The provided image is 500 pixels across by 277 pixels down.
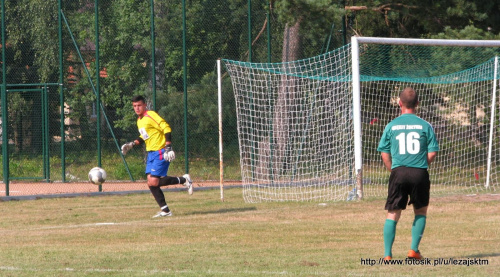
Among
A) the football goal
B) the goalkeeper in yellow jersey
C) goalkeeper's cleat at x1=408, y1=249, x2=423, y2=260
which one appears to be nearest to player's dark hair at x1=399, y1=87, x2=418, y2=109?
goalkeeper's cleat at x1=408, y1=249, x2=423, y2=260

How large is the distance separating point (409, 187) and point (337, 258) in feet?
3.69

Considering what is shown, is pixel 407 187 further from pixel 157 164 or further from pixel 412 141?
pixel 157 164

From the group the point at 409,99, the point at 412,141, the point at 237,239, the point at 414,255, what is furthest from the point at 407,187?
the point at 237,239

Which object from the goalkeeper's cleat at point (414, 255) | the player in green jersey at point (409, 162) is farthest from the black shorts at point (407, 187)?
the goalkeeper's cleat at point (414, 255)

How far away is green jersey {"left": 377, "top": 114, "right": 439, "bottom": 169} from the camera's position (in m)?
7.17

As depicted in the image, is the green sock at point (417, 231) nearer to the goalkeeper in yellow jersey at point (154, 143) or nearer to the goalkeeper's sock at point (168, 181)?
the goalkeeper in yellow jersey at point (154, 143)

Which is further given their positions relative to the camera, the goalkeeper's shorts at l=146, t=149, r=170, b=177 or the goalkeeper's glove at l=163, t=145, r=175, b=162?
the goalkeeper's shorts at l=146, t=149, r=170, b=177

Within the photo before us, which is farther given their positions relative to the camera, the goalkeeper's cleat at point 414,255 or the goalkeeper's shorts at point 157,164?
the goalkeeper's shorts at point 157,164

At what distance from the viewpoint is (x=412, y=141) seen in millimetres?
7180

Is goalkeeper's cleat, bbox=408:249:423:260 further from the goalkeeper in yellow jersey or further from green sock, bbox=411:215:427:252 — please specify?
the goalkeeper in yellow jersey

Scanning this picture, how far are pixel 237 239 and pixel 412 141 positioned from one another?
2.99 meters

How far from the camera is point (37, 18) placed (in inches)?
818

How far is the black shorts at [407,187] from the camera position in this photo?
7.17 m

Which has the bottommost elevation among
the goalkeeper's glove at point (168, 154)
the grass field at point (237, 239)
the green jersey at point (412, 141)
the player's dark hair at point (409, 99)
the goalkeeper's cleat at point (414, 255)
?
the grass field at point (237, 239)
